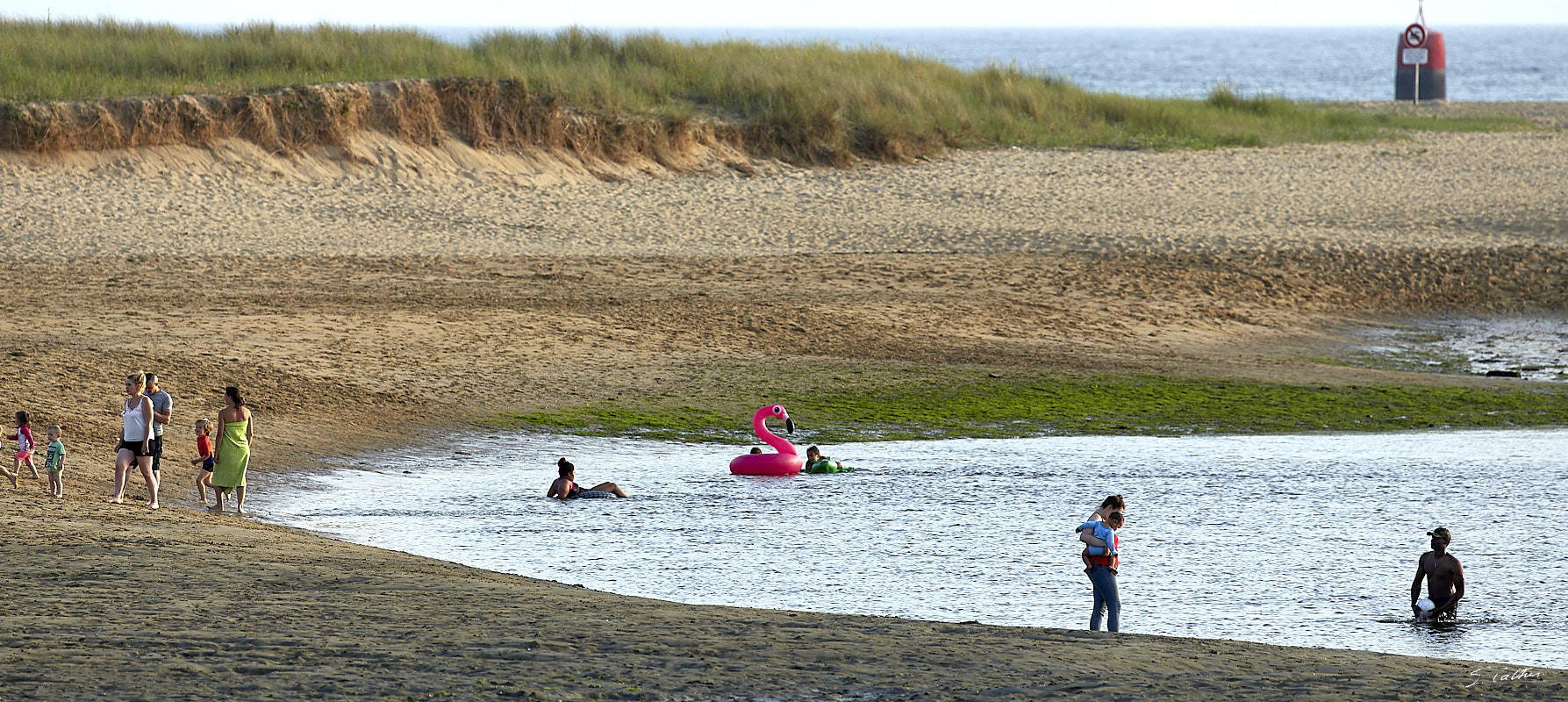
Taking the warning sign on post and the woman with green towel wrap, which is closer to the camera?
the woman with green towel wrap

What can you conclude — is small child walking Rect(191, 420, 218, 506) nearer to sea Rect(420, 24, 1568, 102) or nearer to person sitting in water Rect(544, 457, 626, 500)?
person sitting in water Rect(544, 457, 626, 500)

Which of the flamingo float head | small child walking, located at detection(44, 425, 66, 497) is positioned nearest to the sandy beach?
small child walking, located at detection(44, 425, 66, 497)

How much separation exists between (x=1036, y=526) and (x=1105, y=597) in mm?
2893

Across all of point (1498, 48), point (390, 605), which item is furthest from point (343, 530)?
point (1498, 48)

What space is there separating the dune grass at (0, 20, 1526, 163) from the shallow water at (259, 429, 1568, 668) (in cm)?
1606

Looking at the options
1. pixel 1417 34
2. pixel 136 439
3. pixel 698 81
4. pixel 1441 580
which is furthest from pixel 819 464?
pixel 1417 34

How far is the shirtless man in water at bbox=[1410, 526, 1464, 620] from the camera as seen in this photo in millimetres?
9984

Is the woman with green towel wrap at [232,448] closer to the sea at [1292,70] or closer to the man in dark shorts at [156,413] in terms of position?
Result: the man in dark shorts at [156,413]

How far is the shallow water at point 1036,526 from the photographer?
1027cm

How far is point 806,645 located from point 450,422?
9.35 metres

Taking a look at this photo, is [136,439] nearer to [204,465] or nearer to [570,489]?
[204,465]

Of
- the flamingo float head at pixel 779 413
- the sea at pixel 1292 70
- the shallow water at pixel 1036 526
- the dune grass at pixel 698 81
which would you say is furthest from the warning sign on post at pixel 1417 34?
the flamingo float head at pixel 779 413

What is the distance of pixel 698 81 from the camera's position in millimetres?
33875

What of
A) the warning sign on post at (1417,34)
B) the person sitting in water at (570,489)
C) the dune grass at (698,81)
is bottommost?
the person sitting in water at (570,489)
